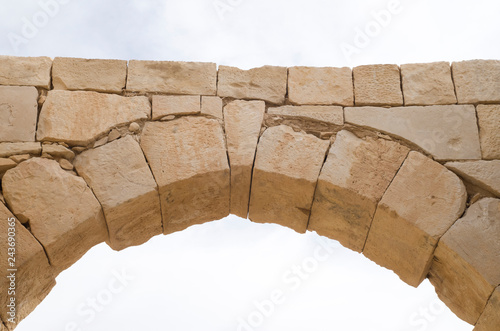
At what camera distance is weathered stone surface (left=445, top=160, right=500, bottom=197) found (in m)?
3.52

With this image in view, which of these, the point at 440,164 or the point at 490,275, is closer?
the point at 490,275

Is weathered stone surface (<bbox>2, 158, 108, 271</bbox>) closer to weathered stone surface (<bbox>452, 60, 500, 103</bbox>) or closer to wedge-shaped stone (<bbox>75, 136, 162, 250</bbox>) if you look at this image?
wedge-shaped stone (<bbox>75, 136, 162, 250</bbox>)

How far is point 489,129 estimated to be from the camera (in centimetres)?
376

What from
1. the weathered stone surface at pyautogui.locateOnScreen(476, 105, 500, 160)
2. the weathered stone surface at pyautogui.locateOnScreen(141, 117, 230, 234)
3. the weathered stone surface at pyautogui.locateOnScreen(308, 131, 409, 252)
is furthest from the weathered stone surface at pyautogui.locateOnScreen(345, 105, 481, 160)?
the weathered stone surface at pyautogui.locateOnScreen(141, 117, 230, 234)

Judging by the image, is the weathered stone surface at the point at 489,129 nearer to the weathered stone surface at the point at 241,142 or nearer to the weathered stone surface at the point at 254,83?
the weathered stone surface at the point at 254,83

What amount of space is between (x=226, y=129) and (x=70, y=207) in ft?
Answer: 4.33

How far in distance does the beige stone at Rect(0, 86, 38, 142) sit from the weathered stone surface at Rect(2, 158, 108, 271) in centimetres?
27

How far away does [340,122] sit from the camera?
12.8 feet

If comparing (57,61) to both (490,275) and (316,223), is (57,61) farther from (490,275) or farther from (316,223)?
(490,275)

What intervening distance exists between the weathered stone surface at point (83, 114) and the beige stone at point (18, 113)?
0.07 metres

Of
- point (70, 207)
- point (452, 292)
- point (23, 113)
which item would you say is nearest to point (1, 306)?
point (70, 207)

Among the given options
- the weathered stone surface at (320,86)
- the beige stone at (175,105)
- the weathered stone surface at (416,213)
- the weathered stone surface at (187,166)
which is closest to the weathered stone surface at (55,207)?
the weathered stone surface at (187,166)

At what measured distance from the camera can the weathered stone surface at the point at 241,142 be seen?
148 inches

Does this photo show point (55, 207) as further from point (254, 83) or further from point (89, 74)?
point (254, 83)
